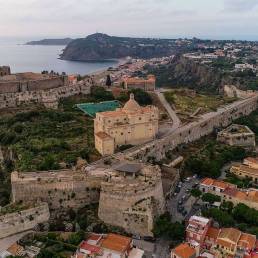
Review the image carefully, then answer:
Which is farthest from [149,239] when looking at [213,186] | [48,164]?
[48,164]

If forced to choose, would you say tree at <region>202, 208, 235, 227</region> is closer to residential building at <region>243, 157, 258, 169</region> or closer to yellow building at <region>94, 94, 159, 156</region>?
yellow building at <region>94, 94, 159, 156</region>

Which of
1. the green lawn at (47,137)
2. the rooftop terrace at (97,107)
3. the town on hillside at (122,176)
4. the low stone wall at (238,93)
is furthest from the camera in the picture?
the low stone wall at (238,93)

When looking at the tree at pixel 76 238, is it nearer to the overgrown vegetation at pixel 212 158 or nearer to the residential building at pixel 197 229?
the residential building at pixel 197 229

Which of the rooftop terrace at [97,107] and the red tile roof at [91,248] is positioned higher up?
the rooftop terrace at [97,107]

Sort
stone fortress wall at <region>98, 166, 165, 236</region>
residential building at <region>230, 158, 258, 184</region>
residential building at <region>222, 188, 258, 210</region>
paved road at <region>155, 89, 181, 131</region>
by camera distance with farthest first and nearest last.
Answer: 1. paved road at <region>155, 89, 181, 131</region>
2. residential building at <region>230, 158, 258, 184</region>
3. residential building at <region>222, 188, 258, 210</region>
4. stone fortress wall at <region>98, 166, 165, 236</region>

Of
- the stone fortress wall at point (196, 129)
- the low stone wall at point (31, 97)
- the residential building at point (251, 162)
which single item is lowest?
the residential building at point (251, 162)

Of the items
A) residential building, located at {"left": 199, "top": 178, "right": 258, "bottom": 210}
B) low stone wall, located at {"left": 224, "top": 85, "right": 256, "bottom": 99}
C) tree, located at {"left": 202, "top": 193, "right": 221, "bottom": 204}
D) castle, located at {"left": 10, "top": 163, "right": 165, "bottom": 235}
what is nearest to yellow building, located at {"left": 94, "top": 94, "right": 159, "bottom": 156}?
castle, located at {"left": 10, "top": 163, "right": 165, "bottom": 235}

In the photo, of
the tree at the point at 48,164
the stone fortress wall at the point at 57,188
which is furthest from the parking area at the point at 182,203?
the tree at the point at 48,164

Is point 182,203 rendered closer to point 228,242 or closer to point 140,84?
point 228,242
